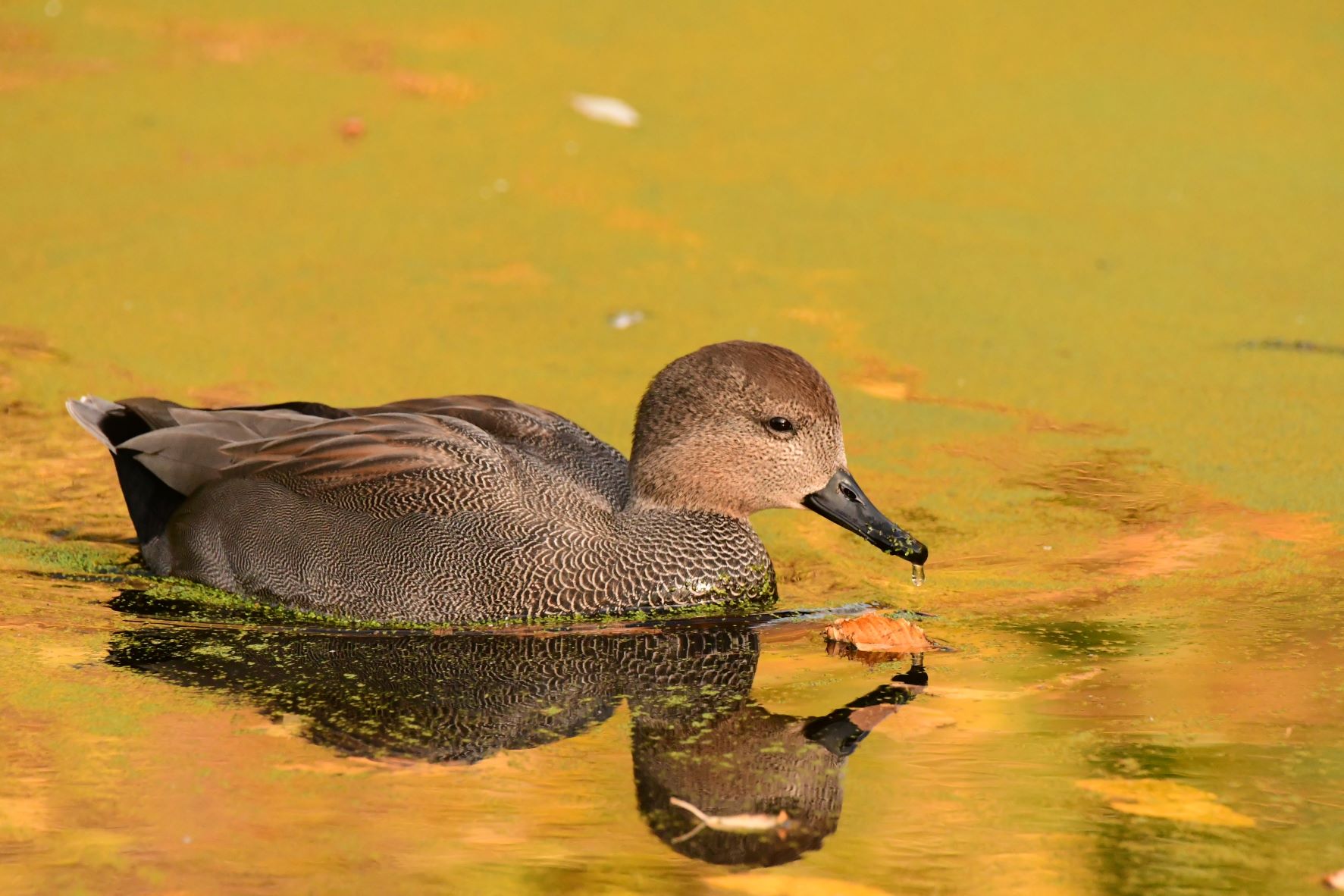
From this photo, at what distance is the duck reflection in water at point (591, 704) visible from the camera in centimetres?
461

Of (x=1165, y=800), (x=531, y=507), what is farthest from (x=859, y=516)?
(x=1165, y=800)

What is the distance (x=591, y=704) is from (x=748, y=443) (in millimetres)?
1266

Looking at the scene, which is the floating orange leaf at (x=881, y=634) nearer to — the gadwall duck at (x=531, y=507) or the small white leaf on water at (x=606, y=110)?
the gadwall duck at (x=531, y=507)

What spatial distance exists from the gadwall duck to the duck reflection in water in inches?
7.3

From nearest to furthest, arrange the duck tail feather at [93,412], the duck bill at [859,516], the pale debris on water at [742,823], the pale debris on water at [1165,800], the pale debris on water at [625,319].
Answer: the pale debris on water at [742,823] → the pale debris on water at [1165,800] → the duck bill at [859,516] → the duck tail feather at [93,412] → the pale debris on water at [625,319]

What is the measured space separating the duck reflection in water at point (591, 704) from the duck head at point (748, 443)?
0.49 meters

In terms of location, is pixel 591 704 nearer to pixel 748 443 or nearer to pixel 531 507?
pixel 531 507

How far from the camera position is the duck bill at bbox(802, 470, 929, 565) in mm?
6105

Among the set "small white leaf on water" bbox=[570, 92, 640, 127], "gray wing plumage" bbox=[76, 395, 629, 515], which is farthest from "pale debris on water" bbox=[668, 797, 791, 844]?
"small white leaf on water" bbox=[570, 92, 640, 127]

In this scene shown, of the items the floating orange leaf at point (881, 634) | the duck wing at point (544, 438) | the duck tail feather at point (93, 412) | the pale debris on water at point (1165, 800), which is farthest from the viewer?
the duck tail feather at point (93, 412)

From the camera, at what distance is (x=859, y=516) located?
6203 mm

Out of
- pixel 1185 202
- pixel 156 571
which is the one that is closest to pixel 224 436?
pixel 156 571

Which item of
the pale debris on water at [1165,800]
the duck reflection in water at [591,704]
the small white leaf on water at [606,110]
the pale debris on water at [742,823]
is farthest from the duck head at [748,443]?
the small white leaf on water at [606,110]

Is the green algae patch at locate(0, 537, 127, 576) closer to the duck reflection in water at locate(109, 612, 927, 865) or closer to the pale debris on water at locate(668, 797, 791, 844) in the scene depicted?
the duck reflection in water at locate(109, 612, 927, 865)
